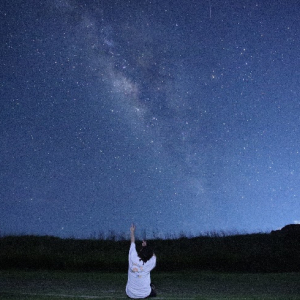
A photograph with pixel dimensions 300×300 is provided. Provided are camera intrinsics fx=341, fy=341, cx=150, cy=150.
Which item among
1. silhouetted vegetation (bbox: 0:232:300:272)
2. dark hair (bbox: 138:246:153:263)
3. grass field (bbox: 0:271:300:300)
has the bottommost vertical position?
grass field (bbox: 0:271:300:300)

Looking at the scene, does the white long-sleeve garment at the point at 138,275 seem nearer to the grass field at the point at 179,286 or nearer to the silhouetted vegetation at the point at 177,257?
the grass field at the point at 179,286

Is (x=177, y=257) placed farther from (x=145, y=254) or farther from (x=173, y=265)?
(x=145, y=254)

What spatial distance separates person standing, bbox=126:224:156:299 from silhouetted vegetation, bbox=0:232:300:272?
1363cm

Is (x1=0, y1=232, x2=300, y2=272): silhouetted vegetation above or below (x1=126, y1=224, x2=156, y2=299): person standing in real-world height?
above

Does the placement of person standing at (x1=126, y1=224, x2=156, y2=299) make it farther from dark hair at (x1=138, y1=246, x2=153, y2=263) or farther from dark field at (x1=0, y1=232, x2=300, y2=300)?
dark field at (x1=0, y1=232, x2=300, y2=300)

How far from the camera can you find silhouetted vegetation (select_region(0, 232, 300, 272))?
22812 millimetres

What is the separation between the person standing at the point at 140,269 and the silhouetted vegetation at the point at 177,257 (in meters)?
13.6

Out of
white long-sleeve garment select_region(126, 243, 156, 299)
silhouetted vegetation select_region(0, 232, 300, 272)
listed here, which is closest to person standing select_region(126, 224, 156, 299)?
white long-sleeve garment select_region(126, 243, 156, 299)

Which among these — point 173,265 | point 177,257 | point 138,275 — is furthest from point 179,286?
point 177,257

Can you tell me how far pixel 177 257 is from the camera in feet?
76.5

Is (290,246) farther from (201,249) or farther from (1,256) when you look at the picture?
(1,256)

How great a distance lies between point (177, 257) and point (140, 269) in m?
15.5

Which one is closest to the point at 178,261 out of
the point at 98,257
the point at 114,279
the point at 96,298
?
the point at 98,257

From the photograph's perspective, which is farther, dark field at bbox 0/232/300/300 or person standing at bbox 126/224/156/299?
dark field at bbox 0/232/300/300
